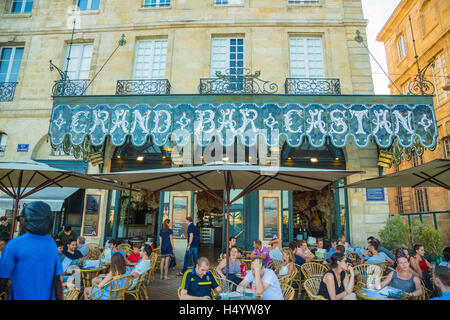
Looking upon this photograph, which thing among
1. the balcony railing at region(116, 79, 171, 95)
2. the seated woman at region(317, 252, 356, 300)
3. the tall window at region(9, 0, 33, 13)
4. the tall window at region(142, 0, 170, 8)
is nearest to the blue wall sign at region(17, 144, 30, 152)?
the balcony railing at region(116, 79, 171, 95)

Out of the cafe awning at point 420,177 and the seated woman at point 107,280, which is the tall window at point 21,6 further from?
the cafe awning at point 420,177

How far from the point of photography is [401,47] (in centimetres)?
2042

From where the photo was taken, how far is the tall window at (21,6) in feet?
43.2

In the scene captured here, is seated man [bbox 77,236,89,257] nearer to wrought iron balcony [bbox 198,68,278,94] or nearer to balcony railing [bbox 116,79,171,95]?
balcony railing [bbox 116,79,171,95]

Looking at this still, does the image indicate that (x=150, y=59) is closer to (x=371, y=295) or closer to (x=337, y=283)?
(x=337, y=283)

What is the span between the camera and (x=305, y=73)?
11.3 meters

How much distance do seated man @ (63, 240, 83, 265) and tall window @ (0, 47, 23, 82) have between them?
10100 millimetres

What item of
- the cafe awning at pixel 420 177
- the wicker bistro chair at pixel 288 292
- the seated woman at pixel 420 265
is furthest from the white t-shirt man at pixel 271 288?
the cafe awning at pixel 420 177

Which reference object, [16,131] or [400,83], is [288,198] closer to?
[16,131]

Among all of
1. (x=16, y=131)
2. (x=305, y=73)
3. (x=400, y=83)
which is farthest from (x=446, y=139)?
(x=16, y=131)

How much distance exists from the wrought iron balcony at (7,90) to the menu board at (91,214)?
5940 millimetres

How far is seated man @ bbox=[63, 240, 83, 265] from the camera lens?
20.1ft

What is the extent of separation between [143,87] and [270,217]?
7259mm

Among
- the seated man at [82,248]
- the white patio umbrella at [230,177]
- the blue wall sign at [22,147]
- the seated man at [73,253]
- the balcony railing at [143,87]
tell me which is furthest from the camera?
the blue wall sign at [22,147]
